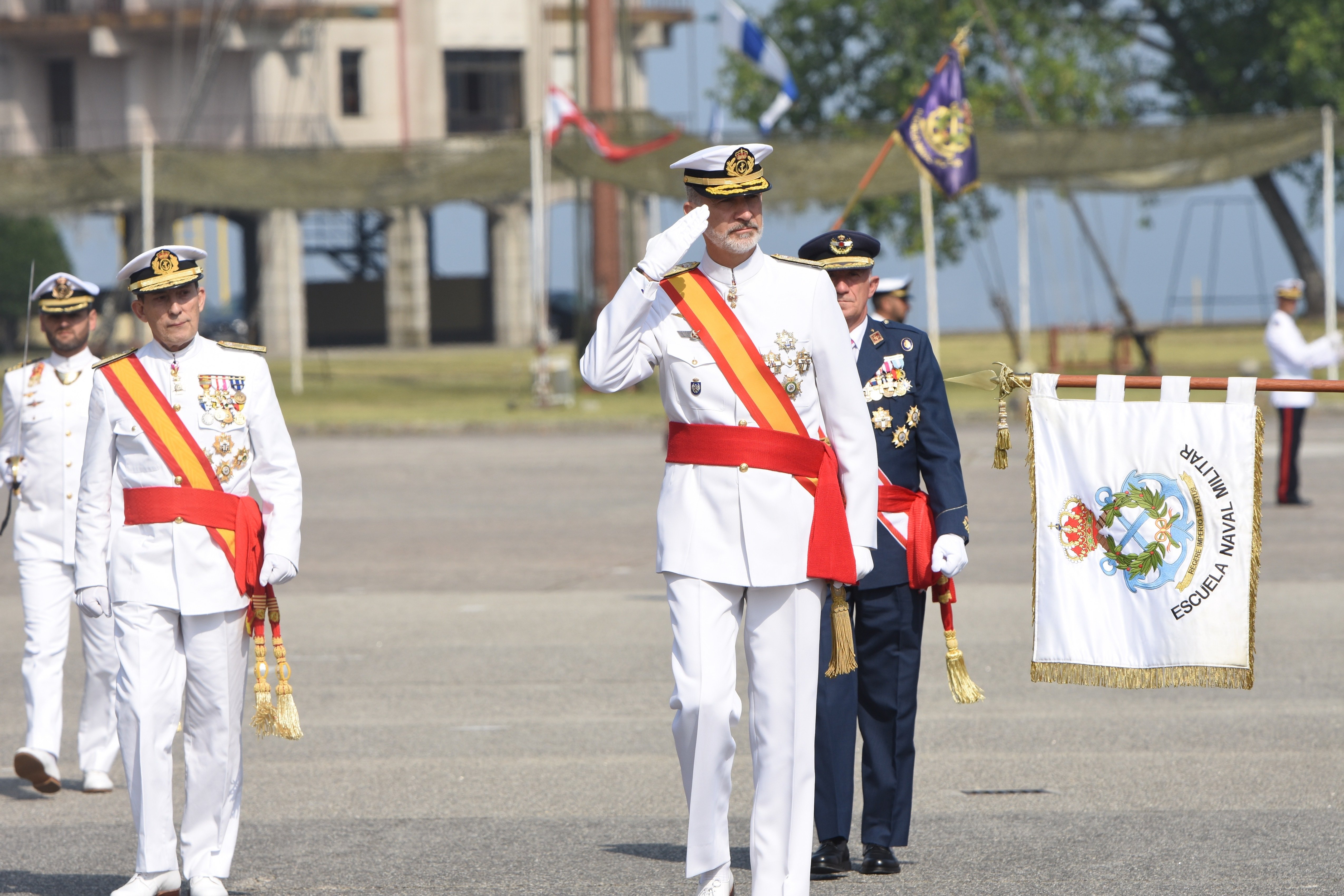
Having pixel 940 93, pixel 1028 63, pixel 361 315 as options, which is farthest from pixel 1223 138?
pixel 361 315

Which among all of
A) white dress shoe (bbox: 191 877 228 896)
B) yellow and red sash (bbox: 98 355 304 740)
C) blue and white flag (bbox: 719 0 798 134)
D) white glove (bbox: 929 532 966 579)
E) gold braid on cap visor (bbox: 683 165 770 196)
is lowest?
white dress shoe (bbox: 191 877 228 896)

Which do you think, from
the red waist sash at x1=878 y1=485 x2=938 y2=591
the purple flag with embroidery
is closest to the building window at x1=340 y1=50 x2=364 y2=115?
the purple flag with embroidery

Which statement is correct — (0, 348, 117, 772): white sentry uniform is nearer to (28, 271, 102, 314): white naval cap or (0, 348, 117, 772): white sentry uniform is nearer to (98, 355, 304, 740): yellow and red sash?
(28, 271, 102, 314): white naval cap

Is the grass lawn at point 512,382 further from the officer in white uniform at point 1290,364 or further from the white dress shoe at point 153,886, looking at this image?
the white dress shoe at point 153,886

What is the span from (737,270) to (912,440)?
1064mm

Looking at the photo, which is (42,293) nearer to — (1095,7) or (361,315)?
(1095,7)

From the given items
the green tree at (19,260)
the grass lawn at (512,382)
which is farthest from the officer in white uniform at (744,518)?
the green tree at (19,260)

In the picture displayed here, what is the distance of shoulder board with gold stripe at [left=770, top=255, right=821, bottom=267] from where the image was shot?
4965 millimetres

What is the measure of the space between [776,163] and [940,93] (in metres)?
3.80

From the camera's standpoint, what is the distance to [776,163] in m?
22.6

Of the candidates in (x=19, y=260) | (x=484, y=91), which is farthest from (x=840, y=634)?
(x=19, y=260)

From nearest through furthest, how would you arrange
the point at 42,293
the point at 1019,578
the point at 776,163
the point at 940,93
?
the point at 42,293
the point at 1019,578
the point at 940,93
the point at 776,163

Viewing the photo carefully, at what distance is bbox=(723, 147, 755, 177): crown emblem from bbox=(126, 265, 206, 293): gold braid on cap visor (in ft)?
5.52

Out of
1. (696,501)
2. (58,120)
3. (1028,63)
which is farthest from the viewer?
(58,120)
